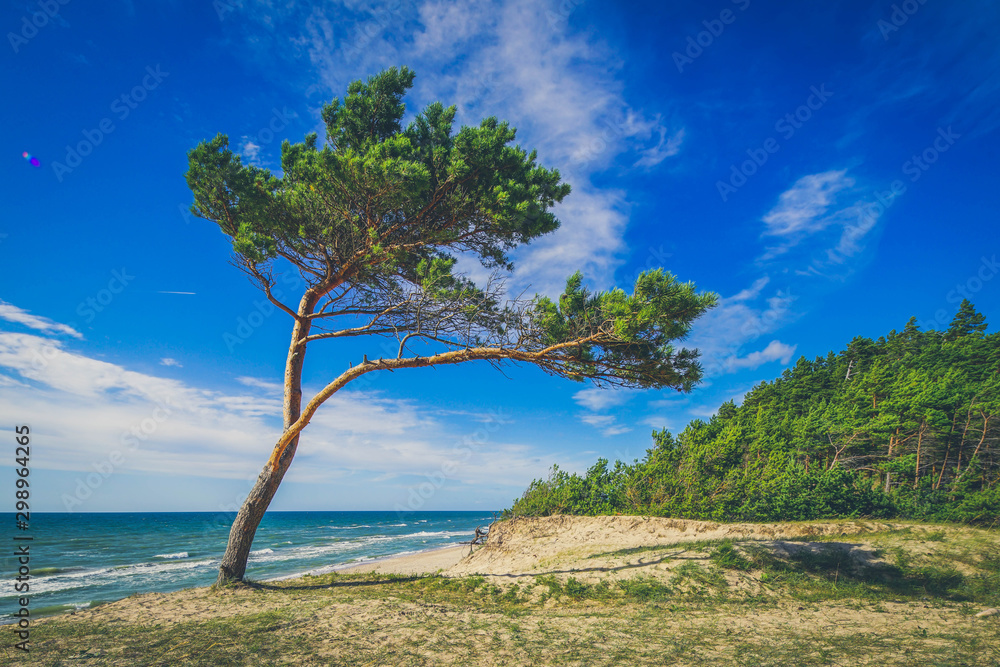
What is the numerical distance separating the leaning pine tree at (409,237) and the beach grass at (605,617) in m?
2.18

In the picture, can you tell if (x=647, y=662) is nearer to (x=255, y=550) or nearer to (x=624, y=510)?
(x=624, y=510)

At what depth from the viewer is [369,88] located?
29.4 ft

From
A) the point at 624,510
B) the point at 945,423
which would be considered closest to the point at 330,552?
the point at 624,510

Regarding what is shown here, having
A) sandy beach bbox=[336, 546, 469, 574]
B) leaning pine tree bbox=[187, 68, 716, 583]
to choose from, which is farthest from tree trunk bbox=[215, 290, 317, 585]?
sandy beach bbox=[336, 546, 469, 574]

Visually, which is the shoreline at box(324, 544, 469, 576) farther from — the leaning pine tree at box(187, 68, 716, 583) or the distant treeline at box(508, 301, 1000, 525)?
the leaning pine tree at box(187, 68, 716, 583)

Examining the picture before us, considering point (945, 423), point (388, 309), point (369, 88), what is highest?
point (369, 88)

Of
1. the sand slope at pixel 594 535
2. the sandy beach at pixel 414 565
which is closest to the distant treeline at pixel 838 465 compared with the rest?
the sand slope at pixel 594 535

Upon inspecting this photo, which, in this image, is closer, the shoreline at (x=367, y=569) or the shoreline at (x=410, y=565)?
the shoreline at (x=367, y=569)

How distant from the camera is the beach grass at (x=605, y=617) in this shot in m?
4.79

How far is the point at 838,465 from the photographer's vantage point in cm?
1603

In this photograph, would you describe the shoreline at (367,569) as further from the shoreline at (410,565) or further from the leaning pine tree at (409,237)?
the leaning pine tree at (409,237)

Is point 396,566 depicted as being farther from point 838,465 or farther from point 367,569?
point 838,465

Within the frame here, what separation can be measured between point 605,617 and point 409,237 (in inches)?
299

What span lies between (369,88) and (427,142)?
162 cm
